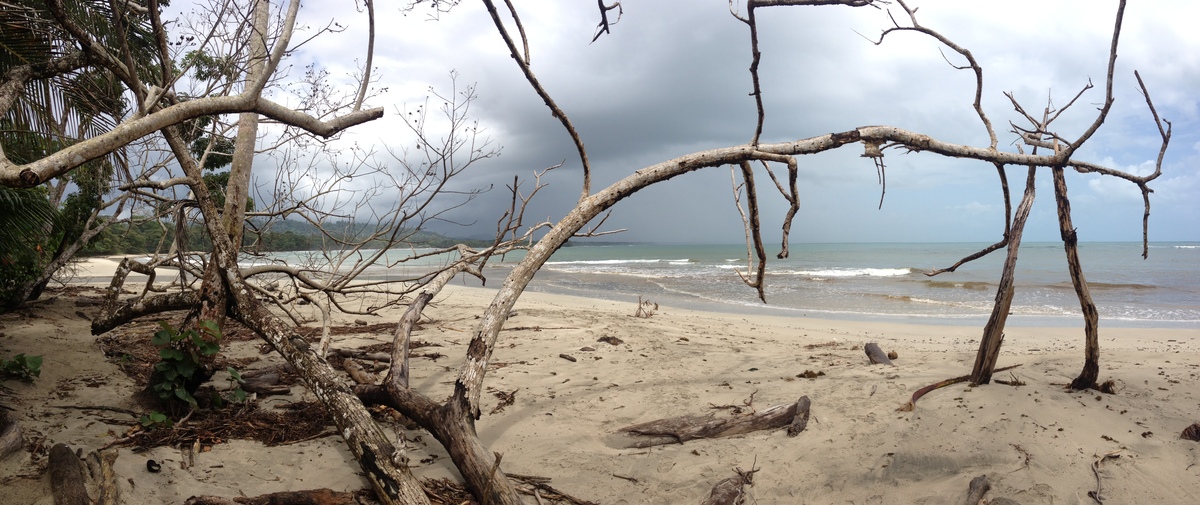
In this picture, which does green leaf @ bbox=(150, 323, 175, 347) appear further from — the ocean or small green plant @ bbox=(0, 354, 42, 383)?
the ocean

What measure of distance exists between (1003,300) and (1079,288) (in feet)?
1.98

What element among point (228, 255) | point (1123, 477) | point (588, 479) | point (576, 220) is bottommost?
point (588, 479)

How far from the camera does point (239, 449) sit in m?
3.40

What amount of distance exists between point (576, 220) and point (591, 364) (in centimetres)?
266

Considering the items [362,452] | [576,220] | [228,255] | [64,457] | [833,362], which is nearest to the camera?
[64,457]

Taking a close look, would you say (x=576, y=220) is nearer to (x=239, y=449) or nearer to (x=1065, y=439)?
(x=239, y=449)

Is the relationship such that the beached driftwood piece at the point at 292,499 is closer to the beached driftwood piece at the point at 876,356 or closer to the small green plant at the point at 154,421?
the small green plant at the point at 154,421

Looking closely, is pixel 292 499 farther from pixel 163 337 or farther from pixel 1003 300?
pixel 1003 300

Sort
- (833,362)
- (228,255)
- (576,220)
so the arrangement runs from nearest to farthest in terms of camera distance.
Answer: (576,220) < (228,255) < (833,362)

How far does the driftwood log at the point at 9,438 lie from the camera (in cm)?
281

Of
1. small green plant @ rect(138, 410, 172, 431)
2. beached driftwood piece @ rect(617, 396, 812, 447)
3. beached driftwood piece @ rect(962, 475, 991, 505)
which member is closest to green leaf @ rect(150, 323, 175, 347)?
small green plant @ rect(138, 410, 172, 431)

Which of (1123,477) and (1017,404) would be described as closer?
(1123,477)

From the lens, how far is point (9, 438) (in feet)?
9.46

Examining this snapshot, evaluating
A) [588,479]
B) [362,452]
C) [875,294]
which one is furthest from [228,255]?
[875,294]
